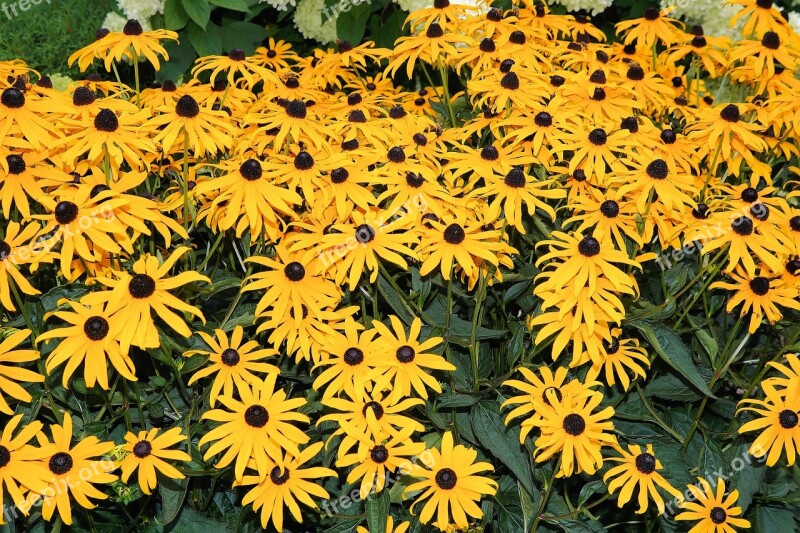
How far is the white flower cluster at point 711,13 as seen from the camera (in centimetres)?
384

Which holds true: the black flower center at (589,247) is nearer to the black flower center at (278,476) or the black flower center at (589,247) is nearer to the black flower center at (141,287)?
the black flower center at (278,476)

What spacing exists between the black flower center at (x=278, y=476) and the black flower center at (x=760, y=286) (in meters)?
1.35

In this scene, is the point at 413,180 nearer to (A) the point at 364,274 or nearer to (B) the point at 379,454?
(A) the point at 364,274

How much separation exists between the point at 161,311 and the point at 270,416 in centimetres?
35

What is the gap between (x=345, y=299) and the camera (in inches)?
94.6

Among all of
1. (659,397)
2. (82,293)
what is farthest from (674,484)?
(82,293)

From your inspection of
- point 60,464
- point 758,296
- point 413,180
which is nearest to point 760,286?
point 758,296

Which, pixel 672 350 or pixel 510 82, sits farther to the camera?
pixel 510 82

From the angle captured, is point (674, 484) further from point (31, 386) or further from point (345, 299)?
point (31, 386)

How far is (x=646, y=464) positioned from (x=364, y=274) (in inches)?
34.8

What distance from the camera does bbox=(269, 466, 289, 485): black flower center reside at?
1958 mm

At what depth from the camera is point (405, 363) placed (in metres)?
2.01

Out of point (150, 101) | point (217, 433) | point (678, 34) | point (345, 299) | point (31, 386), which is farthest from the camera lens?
point (678, 34)

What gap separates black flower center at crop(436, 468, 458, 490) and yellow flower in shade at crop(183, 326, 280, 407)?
0.46 meters
